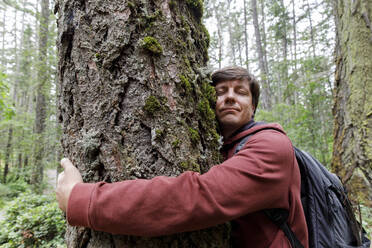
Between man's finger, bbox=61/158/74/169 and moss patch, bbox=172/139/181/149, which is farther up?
moss patch, bbox=172/139/181/149

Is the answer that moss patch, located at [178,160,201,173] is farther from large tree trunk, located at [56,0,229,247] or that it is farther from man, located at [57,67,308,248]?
man, located at [57,67,308,248]

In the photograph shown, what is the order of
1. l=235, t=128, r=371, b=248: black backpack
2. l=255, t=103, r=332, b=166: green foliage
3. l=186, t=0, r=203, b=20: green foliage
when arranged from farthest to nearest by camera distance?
l=255, t=103, r=332, b=166: green foliage < l=186, t=0, r=203, b=20: green foliage < l=235, t=128, r=371, b=248: black backpack

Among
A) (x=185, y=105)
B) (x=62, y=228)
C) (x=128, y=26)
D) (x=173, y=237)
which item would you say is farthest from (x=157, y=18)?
(x=62, y=228)

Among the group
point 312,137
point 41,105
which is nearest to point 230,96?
point 312,137

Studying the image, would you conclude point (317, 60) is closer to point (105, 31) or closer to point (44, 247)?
point (105, 31)

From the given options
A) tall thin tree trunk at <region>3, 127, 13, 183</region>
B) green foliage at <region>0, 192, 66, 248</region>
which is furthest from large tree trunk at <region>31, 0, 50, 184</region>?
tall thin tree trunk at <region>3, 127, 13, 183</region>

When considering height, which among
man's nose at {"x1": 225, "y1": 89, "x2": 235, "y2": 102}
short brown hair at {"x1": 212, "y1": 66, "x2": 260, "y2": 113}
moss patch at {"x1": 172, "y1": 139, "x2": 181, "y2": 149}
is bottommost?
moss patch at {"x1": 172, "y1": 139, "x2": 181, "y2": 149}

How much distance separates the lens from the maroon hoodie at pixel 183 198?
34.9 inches

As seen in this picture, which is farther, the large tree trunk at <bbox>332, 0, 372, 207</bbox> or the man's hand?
the large tree trunk at <bbox>332, 0, 372, 207</bbox>

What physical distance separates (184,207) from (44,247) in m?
5.95

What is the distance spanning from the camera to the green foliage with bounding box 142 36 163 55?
47.9 inches

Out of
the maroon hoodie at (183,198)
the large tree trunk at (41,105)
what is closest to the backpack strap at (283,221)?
the maroon hoodie at (183,198)

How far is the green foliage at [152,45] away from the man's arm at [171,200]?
0.75 meters

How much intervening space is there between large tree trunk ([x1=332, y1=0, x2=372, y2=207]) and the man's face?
3299 millimetres
